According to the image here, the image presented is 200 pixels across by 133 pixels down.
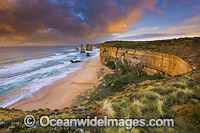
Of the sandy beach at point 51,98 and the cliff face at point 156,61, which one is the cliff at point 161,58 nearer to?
the cliff face at point 156,61

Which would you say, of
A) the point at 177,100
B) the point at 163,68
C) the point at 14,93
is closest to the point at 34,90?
the point at 14,93

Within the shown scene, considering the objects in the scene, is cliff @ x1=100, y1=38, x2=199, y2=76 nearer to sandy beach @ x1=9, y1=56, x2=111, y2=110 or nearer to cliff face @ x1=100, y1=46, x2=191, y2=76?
cliff face @ x1=100, y1=46, x2=191, y2=76

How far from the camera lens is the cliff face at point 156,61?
10.6 metres

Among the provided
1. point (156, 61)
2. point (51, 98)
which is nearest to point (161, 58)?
point (156, 61)

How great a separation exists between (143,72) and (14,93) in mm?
22214

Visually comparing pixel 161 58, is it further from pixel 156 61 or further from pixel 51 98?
pixel 51 98

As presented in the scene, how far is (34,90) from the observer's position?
14055mm

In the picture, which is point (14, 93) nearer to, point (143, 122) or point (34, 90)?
point (34, 90)

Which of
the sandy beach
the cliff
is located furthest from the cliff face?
the sandy beach

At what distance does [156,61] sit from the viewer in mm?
14117

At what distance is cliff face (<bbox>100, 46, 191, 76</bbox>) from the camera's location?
34.8 feet

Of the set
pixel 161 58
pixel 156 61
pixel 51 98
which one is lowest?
pixel 51 98

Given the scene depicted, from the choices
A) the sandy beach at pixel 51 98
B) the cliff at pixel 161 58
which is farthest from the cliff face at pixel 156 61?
the sandy beach at pixel 51 98

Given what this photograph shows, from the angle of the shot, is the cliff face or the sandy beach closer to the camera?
the sandy beach
